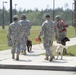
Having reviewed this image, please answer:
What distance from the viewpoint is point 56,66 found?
13.5 m

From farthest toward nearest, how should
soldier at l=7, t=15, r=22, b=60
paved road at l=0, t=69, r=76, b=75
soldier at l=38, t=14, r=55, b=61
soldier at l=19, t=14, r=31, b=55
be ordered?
soldier at l=19, t=14, r=31, b=55
soldier at l=7, t=15, r=22, b=60
soldier at l=38, t=14, r=55, b=61
paved road at l=0, t=69, r=76, b=75

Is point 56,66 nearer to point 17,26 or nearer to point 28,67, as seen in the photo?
point 28,67

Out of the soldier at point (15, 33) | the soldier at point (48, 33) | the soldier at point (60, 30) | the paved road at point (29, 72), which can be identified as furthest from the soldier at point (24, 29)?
the paved road at point (29, 72)

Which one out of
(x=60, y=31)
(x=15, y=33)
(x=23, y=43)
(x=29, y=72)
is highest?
(x=15, y=33)

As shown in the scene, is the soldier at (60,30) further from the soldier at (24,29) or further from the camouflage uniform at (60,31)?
the soldier at (24,29)

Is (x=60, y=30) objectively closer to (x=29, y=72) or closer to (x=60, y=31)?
(x=60, y=31)

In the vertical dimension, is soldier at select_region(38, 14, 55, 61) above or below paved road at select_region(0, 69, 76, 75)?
above

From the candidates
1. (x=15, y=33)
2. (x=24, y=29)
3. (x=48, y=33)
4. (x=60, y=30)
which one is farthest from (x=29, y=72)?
(x=60, y=30)

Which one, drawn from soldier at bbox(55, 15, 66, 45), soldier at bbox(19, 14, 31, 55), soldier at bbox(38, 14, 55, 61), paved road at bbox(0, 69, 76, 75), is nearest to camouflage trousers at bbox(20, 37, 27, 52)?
soldier at bbox(19, 14, 31, 55)

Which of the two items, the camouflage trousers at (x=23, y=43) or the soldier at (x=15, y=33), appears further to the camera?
Answer: the camouflage trousers at (x=23, y=43)

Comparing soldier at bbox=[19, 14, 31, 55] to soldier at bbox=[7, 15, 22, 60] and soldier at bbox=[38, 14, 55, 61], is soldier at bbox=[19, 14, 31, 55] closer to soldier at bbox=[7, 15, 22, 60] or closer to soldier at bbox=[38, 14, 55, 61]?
soldier at bbox=[7, 15, 22, 60]

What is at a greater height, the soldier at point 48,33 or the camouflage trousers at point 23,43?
the soldier at point 48,33

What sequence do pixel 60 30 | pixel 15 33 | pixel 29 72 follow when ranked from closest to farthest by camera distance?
1. pixel 29 72
2. pixel 15 33
3. pixel 60 30

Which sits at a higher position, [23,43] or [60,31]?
[60,31]
